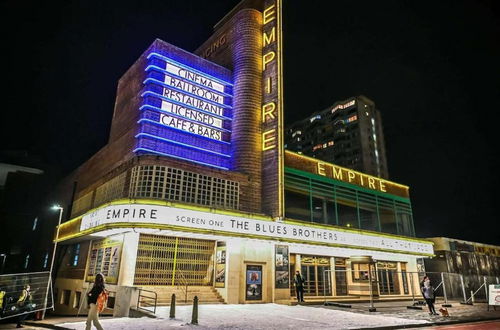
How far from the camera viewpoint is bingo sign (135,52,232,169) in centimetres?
2338

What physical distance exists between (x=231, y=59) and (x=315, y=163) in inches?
471

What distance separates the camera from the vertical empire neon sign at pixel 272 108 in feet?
77.7

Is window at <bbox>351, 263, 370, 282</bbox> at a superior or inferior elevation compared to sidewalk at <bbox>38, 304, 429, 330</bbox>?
superior

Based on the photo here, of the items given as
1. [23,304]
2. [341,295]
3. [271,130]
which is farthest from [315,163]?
[23,304]

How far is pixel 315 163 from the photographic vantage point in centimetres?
2883

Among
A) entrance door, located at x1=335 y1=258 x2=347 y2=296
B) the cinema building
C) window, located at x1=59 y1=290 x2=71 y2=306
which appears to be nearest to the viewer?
the cinema building

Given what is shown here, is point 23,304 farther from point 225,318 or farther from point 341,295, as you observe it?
point 341,295

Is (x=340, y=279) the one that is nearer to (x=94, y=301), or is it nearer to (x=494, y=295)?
(x=494, y=295)

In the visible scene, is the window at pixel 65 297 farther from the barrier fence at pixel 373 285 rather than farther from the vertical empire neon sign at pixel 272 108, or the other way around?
the barrier fence at pixel 373 285

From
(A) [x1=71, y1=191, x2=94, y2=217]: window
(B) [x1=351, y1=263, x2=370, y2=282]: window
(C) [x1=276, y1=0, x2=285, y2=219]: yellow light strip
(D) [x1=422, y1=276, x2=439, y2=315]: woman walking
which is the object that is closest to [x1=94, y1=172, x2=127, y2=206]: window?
(A) [x1=71, y1=191, x2=94, y2=217]: window

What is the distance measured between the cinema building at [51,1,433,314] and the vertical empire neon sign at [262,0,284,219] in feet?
0.32

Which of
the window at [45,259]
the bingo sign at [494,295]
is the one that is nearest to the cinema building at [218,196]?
the window at [45,259]

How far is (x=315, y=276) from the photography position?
89.7ft

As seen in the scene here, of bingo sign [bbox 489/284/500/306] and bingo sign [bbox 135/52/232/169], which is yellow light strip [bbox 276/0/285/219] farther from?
bingo sign [bbox 489/284/500/306]
